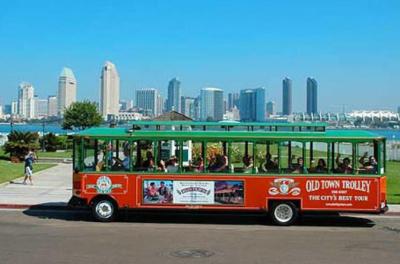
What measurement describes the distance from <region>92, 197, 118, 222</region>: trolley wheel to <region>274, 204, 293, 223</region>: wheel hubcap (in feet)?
14.1

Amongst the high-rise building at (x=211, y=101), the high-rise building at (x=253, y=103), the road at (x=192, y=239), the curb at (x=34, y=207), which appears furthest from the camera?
the high-rise building at (x=211, y=101)

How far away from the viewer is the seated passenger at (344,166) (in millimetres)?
15625

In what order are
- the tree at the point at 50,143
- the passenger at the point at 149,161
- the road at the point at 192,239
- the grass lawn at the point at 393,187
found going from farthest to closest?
the tree at the point at 50,143
the grass lawn at the point at 393,187
the passenger at the point at 149,161
the road at the point at 192,239

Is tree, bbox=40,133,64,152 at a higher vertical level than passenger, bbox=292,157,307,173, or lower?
higher

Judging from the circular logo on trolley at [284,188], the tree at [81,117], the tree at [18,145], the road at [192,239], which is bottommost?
the road at [192,239]

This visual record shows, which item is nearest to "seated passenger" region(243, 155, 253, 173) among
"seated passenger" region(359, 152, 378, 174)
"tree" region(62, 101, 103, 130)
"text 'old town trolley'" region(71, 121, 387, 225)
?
"text 'old town trolley'" region(71, 121, 387, 225)

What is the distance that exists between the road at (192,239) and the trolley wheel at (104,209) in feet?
1.08

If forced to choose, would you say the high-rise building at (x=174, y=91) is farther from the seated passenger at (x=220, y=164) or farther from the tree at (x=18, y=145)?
the seated passenger at (x=220, y=164)

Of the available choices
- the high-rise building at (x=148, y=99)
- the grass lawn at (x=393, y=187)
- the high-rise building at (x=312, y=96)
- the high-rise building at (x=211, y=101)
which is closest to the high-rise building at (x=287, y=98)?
the high-rise building at (x=312, y=96)

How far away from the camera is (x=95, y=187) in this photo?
15812mm

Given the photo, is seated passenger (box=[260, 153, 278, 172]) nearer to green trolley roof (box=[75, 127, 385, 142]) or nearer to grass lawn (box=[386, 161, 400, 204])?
green trolley roof (box=[75, 127, 385, 142])

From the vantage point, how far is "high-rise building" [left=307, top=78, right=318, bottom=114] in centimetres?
16988

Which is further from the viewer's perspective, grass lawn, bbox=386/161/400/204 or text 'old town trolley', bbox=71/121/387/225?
grass lawn, bbox=386/161/400/204

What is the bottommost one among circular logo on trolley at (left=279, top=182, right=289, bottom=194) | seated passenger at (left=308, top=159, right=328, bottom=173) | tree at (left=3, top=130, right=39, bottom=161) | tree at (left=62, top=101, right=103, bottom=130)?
circular logo on trolley at (left=279, top=182, right=289, bottom=194)
